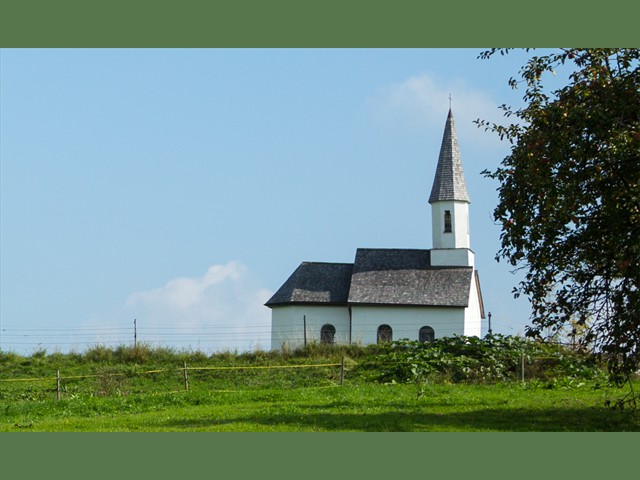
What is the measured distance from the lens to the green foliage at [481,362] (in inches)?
1233

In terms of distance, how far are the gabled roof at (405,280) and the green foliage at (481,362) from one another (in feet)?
79.4

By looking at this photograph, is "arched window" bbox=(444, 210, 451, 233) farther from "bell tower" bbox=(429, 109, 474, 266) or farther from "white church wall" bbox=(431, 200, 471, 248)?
"white church wall" bbox=(431, 200, 471, 248)

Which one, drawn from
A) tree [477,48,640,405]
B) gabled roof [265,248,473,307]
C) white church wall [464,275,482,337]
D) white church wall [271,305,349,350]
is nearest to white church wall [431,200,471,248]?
gabled roof [265,248,473,307]

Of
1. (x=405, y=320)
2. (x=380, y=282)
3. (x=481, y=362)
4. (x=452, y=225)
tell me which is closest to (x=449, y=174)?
(x=452, y=225)

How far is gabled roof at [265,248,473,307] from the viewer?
61188 millimetres

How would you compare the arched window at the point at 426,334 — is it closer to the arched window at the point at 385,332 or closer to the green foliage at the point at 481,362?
the arched window at the point at 385,332

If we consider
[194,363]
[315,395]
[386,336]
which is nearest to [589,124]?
[315,395]

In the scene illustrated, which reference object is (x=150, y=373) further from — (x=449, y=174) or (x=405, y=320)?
(x=449, y=174)

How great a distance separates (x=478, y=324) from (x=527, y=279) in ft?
149

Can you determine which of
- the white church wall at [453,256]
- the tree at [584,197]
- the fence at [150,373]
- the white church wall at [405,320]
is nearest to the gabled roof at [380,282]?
the white church wall at [405,320]

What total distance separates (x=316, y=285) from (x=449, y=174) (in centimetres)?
1240

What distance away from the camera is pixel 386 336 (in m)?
60.2

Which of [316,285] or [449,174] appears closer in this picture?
[316,285]

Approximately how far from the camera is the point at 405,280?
2469 inches
